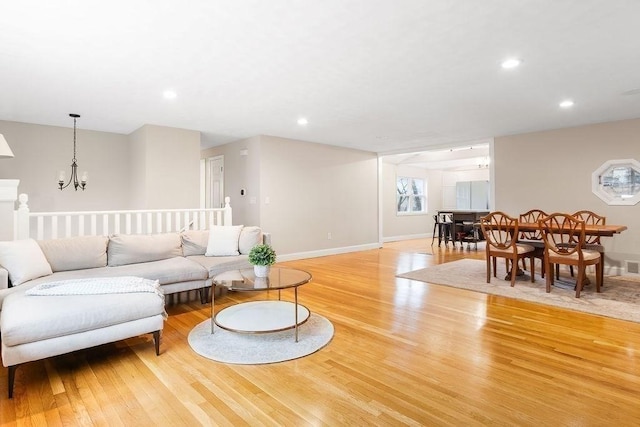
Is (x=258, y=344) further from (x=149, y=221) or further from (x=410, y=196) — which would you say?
(x=410, y=196)

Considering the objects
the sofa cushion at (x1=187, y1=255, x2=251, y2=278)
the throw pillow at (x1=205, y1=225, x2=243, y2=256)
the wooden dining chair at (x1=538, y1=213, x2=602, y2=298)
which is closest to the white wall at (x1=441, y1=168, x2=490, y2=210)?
the wooden dining chair at (x1=538, y1=213, x2=602, y2=298)

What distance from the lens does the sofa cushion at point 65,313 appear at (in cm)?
197

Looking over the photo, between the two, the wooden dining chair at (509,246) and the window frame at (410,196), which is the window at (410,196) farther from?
the wooden dining chair at (509,246)

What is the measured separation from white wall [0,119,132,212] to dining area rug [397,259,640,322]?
511 cm

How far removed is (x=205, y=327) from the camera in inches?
116

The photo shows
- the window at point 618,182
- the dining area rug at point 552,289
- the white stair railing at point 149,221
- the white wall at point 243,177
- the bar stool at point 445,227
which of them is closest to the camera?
the dining area rug at point 552,289

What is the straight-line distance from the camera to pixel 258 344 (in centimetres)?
258

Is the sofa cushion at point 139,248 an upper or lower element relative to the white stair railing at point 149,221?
lower

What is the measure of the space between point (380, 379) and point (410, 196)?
898cm

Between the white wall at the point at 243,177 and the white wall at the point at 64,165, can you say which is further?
the white wall at the point at 243,177

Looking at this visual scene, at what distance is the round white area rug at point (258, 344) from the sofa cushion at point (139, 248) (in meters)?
1.25

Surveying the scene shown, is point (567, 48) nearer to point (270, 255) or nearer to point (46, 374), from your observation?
point (270, 255)

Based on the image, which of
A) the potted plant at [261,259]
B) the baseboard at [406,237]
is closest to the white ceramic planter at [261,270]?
the potted plant at [261,259]

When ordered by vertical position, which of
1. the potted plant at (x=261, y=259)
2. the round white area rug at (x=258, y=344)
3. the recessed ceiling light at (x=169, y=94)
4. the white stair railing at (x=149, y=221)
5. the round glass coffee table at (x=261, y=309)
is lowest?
the round white area rug at (x=258, y=344)
